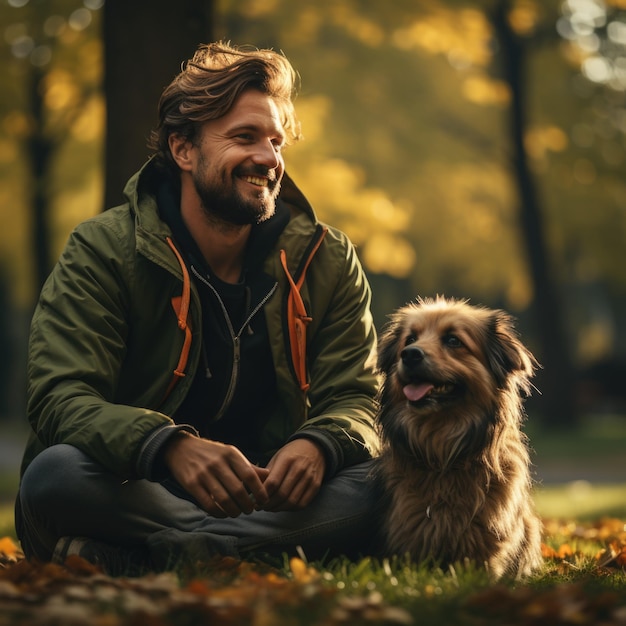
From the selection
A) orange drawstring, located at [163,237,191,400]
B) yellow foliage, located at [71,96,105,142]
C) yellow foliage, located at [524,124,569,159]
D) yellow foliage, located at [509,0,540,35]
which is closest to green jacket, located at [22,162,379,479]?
orange drawstring, located at [163,237,191,400]

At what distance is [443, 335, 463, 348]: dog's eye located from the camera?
418cm

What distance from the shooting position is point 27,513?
399cm

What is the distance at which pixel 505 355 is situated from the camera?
418 cm

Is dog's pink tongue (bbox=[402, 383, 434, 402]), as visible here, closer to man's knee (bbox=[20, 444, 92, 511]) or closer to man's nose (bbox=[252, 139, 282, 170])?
man's nose (bbox=[252, 139, 282, 170])

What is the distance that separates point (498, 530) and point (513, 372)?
2.10 feet

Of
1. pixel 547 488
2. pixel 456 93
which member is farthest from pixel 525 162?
pixel 547 488

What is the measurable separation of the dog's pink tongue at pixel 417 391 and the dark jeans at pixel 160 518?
466 mm

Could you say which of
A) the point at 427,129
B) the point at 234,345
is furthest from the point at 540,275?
the point at 234,345

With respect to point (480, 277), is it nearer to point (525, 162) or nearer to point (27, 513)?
point (525, 162)

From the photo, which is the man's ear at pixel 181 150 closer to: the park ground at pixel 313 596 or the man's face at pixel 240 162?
the man's face at pixel 240 162

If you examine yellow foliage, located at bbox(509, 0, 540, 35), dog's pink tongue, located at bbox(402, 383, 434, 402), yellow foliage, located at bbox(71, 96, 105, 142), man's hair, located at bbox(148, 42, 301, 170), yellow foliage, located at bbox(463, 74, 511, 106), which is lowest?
dog's pink tongue, located at bbox(402, 383, 434, 402)

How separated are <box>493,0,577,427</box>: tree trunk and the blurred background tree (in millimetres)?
24

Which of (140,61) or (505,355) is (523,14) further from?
(505,355)

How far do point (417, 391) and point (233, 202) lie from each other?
3.79 ft
